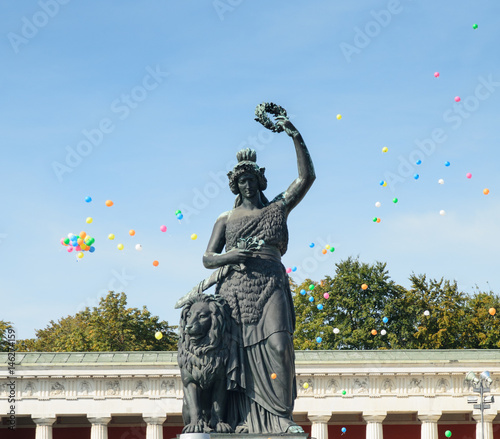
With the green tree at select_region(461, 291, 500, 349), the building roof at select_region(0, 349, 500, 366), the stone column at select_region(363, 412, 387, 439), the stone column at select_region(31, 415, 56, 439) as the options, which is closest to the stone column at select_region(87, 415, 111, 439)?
the stone column at select_region(31, 415, 56, 439)

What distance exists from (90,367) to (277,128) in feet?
143

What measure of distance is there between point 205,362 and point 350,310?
55.6 m

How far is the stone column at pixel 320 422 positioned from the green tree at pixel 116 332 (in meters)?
17.8

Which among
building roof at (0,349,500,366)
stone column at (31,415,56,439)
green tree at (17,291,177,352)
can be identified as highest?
green tree at (17,291,177,352)

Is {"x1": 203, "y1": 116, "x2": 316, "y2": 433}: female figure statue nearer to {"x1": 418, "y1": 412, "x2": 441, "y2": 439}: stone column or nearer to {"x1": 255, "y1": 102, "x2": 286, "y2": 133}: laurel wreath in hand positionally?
{"x1": 255, "y1": 102, "x2": 286, "y2": 133}: laurel wreath in hand

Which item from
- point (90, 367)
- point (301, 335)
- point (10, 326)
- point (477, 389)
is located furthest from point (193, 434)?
point (10, 326)

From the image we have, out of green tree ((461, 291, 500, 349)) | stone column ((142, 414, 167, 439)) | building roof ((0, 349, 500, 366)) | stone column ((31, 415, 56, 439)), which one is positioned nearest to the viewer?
stone column ((31, 415, 56, 439))

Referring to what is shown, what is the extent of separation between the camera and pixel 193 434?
10.8m

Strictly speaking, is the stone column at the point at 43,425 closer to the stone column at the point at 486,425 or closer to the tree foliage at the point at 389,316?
the tree foliage at the point at 389,316

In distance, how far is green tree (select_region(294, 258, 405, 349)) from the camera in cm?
6462

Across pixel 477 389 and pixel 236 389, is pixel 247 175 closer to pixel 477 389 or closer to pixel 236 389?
pixel 236 389

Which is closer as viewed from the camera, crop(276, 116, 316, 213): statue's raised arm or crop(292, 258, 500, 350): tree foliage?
crop(276, 116, 316, 213): statue's raised arm

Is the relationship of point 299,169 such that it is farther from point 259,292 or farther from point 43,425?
point 43,425

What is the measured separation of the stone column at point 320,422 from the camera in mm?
54406
